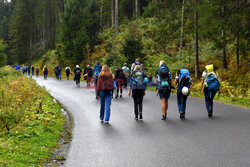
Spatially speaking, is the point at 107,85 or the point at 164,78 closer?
Result: the point at 107,85

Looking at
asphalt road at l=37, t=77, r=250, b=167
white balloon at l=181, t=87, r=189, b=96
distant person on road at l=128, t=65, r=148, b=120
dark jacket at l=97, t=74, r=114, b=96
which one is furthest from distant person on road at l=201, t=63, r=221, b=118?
A: dark jacket at l=97, t=74, r=114, b=96

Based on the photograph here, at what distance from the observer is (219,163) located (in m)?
5.37

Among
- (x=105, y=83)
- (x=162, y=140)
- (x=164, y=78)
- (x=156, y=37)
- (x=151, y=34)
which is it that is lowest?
(x=162, y=140)

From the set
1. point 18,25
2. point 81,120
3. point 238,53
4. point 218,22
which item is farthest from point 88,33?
point 18,25

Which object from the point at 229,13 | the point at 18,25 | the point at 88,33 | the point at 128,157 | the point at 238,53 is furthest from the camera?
the point at 18,25

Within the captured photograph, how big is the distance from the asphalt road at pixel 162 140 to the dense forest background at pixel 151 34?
6400mm

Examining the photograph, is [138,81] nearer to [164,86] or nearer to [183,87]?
[164,86]

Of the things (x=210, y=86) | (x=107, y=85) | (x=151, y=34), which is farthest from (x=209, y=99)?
(x=151, y=34)

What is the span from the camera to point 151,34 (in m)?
35.5

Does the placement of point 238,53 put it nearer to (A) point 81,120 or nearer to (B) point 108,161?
(A) point 81,120

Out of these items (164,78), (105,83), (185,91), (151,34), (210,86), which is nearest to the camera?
(185,91)

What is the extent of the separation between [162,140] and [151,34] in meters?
29.4

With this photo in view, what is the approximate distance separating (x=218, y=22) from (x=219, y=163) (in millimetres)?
10641

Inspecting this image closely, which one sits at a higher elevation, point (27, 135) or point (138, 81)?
point (138, 81)
